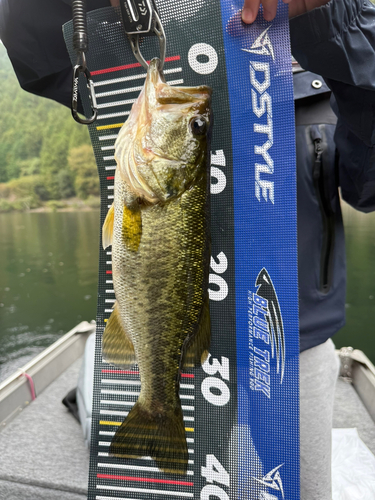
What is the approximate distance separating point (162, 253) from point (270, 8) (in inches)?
25.3

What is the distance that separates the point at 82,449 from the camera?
2299 mm

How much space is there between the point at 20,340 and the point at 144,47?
38.4 feet

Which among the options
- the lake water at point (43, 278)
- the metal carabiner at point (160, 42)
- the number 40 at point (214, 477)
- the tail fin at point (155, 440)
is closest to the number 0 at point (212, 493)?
the number 40 at point (214, 477)

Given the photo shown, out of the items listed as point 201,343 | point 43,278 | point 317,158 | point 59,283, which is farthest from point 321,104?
point 43,278

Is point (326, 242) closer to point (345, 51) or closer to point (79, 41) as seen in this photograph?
point (345, 51)

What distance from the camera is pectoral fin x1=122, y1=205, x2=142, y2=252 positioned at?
82 centimetres

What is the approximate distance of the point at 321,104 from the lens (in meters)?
1.55

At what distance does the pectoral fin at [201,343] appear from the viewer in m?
0.86

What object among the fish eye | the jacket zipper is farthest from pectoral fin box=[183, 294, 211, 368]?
the jacket zipper

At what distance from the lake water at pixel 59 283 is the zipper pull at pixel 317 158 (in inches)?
137

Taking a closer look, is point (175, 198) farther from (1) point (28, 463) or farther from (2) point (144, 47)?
(1) point (28, 463)

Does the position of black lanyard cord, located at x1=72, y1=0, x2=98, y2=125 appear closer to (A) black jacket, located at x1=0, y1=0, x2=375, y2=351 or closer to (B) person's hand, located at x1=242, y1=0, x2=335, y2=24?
(A) black jacket, located at x1=0, y1=0, x2=375, y2=351

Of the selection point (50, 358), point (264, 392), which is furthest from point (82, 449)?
point (264, 392)

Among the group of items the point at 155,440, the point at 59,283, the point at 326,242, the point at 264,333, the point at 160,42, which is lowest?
the point at 59,283
